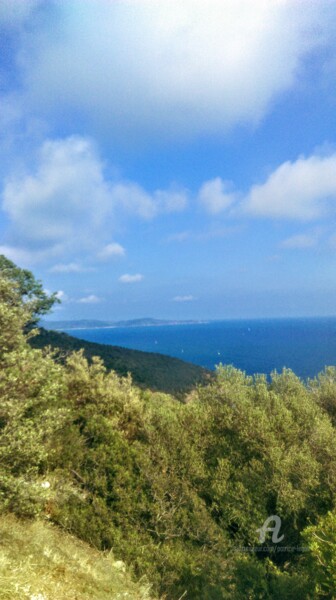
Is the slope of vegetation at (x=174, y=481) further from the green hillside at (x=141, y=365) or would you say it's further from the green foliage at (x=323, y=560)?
the green hillside at (x=141, y=365)

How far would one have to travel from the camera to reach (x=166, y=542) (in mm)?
13773

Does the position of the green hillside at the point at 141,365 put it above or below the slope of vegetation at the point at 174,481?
below

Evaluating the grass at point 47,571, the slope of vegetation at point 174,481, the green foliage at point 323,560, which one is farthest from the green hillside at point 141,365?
the green foliage at point 323,560

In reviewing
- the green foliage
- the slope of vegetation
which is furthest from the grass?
the green foliage

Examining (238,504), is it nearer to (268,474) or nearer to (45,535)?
(268,474)

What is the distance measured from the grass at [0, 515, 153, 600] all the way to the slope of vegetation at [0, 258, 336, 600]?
0.16 m

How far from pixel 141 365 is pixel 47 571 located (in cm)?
9371

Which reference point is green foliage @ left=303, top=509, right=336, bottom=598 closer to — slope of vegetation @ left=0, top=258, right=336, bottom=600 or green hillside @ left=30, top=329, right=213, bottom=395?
slope of vegetation @ left=0, top=258, right=336, bottom=600

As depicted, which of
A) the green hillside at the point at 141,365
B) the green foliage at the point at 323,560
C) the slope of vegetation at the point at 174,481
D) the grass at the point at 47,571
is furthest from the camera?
the green hillside at the point at 141,365

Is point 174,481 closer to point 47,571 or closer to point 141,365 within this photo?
point 47,571

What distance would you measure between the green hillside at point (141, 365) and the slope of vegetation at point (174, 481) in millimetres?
58214

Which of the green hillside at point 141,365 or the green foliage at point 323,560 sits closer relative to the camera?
the green foliage at point 323,560

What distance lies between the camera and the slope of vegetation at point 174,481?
1188 centimetres

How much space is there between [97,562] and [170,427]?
7.85 metres
